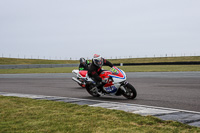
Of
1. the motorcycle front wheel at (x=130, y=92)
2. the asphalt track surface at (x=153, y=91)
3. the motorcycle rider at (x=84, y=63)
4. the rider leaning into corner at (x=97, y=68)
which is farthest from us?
the motorcycle rider at (x=84, y=63)

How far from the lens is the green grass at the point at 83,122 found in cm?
466

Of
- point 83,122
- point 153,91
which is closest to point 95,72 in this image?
point 153,91

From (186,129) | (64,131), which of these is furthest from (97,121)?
(186,129)

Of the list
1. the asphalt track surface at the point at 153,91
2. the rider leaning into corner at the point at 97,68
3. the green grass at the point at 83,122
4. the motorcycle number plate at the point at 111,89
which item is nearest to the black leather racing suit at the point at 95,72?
the rider leaning into corner at the point at 97,68

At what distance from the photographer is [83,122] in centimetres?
526

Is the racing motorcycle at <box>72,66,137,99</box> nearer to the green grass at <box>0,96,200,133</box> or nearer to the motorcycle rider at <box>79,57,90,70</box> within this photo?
the green grass at <box>0,96,200,133</box>

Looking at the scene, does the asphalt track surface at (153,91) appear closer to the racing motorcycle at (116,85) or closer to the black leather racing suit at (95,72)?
the racing motorcycle at (116,85)

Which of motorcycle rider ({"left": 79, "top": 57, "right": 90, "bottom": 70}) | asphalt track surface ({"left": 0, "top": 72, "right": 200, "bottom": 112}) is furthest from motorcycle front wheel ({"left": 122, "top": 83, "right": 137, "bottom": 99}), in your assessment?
motorcycle rider ({"left": 79, "top": 57, "right": 90, "bottom": 70})

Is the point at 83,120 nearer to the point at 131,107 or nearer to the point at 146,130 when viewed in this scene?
the point at 146,130

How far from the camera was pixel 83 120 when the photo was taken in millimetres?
5449

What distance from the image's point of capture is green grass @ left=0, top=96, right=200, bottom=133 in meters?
4.66

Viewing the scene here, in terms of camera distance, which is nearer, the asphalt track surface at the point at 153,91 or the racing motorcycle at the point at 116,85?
the asphalt track surface at the point at 153,91

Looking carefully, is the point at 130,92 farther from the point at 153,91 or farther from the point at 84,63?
the point at 84,63

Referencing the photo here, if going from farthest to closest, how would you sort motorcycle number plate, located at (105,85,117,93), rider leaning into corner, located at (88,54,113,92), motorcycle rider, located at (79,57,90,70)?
motorcycle rider, located at (79,57,90,70) → rider leaning into corner, located at (88,54,113,92) → motorcycle number plate, located at (105,85,117,93)
